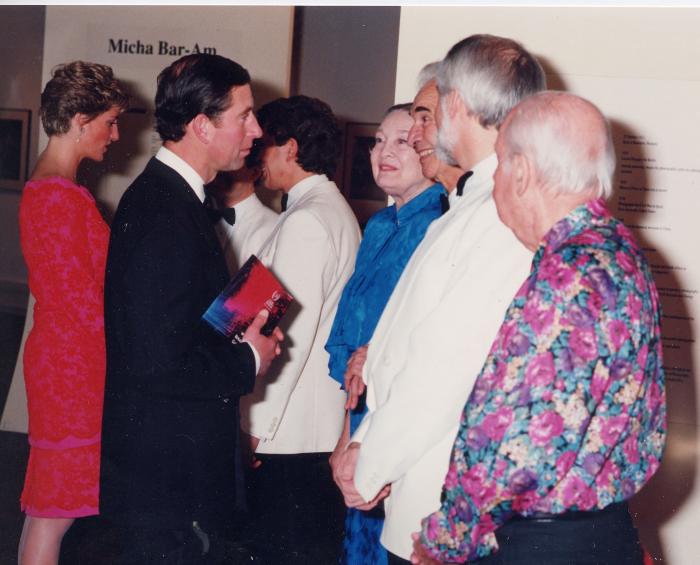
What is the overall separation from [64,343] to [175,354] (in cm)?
82

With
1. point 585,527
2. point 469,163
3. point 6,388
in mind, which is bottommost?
point 6,388

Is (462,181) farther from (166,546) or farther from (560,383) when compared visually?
(166,546)

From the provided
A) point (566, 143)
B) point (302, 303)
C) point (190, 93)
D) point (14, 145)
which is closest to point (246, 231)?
point (302, 303)

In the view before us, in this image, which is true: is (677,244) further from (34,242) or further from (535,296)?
(34,242)

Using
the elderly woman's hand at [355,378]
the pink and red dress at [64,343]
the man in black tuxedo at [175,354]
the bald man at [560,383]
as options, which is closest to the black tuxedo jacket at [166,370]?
the man in black tuxedo at [175,354]

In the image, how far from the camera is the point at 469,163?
1.71 meters

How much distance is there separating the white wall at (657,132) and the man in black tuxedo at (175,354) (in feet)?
3.43

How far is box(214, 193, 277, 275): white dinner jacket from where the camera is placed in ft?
10.0

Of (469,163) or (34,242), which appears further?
(34,242)

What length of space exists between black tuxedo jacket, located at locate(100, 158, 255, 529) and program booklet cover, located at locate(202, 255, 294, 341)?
0.18ft

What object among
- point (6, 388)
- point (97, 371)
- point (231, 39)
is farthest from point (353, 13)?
point (97, 371)

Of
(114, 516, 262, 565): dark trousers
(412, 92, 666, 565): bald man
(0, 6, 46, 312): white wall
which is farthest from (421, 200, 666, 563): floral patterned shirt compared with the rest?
(0, 6, 46, 312): white wall

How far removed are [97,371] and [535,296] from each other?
176cm

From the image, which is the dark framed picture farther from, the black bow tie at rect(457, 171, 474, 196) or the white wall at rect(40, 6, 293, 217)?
the black bow tie at rect(457, 171, 474, 196)
